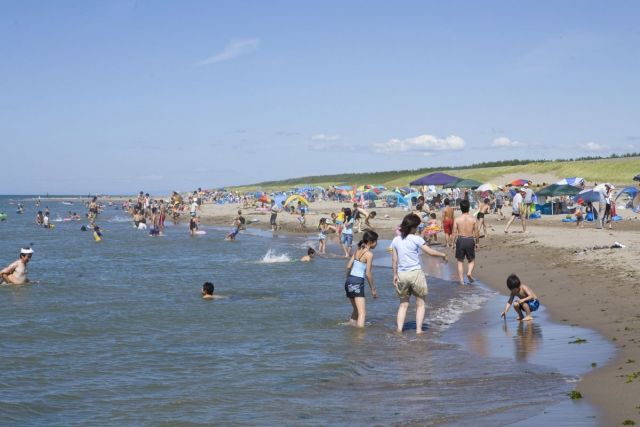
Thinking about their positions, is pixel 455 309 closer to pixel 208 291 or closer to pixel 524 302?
pixel 524 302

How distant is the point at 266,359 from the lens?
955 cm

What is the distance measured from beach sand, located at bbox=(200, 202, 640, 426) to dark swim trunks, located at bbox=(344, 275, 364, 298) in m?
2.63

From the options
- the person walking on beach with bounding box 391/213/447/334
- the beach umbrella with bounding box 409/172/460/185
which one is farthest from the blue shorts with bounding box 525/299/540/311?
the beach umbrella with bounding box 409/172/460/185

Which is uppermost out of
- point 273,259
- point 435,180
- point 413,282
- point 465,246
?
point 435,180

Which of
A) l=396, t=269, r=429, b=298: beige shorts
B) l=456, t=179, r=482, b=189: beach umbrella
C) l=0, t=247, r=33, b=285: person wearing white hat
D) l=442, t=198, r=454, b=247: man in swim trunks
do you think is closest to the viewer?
l=396, t=269, r=429, b=298: beige shorts

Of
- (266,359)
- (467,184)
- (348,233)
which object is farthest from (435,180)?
(266,359)

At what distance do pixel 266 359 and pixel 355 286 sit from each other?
6.85 feet

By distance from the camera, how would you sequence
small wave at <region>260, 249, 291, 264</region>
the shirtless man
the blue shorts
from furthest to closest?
small wave at <region>260, 249, 291, 264</region> → the shirtless man → the blue shorts

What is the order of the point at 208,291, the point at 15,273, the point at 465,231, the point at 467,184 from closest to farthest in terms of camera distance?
the point at 465,231 < the point at 208,291 < the point at 15,273 < the point at 467,184

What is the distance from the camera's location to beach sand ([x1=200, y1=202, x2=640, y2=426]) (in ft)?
21.9

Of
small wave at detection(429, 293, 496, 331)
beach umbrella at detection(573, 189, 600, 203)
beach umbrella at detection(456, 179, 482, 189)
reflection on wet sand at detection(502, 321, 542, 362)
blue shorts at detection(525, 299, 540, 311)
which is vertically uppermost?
beach umbrella at detection(456, 179, 482, 189)

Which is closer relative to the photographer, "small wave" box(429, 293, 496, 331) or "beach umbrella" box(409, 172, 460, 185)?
"small wave" box(429, 293, 496, 331)

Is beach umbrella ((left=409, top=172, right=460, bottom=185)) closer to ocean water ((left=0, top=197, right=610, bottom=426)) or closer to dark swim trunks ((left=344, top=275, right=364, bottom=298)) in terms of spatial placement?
ocean water ((left=0, top=197, right=610, bottom=426))

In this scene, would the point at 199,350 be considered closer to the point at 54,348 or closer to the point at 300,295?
the point at 54,348
